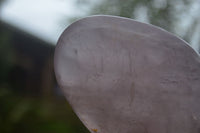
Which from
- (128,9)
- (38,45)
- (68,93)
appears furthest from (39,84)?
(68,93)

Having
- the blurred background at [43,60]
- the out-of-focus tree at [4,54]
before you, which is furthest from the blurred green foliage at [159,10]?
the out-of-focus tree at [4,54]

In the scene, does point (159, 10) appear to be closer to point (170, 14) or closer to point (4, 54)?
point (170, 14)

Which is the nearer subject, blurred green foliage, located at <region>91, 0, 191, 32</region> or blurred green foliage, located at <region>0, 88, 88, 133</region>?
blurred green foliage, located at <region>91, 0, 191, 32</region>

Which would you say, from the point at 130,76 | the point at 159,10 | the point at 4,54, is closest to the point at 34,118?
the point at 4,54

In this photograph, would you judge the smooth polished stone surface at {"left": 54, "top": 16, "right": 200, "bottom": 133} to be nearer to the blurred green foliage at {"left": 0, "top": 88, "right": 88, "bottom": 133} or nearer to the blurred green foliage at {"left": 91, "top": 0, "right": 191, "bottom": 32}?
the blurred green foliage at {"left": 91, "top": 0, "right": 191, "bottom": 32}

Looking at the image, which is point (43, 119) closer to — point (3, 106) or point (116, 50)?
point (3, 106)

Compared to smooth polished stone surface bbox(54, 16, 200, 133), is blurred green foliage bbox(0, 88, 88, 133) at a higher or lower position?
lower

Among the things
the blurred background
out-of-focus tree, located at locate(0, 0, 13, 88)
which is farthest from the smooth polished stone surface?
out-of-focus tree, located at locate(0, 0, 13, 88)
